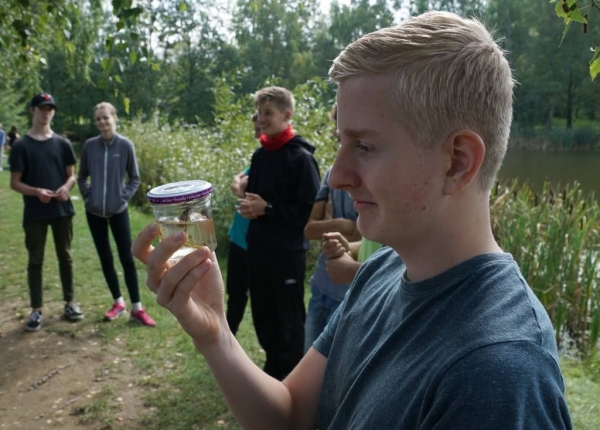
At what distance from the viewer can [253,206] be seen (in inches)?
155

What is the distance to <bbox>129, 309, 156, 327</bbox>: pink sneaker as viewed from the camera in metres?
5.46

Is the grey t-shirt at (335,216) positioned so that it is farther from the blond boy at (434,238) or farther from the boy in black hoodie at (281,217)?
the blond boy at (434,238)

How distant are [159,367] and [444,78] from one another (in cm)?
422

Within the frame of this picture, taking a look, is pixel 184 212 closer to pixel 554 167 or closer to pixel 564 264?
pixel 564 264

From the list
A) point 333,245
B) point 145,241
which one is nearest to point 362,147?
point 145,241

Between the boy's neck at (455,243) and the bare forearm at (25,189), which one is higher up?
the boy's neck at (455,243)

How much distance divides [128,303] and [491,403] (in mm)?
5752

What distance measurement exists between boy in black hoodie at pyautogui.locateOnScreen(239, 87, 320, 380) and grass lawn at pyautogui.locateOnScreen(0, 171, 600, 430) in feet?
2.31

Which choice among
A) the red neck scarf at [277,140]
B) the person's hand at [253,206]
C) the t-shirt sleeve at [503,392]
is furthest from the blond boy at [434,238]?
the red neck scarf at [277,140]

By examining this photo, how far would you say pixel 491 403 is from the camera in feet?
2.84

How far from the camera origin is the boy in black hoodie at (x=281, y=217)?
13.2 feet

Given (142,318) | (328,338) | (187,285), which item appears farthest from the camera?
(142,318)

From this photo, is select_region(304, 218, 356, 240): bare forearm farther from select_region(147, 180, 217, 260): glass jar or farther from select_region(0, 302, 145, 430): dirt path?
select_region(147, 180, 217, 260): glass jar

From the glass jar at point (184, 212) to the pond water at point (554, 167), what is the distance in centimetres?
1383
